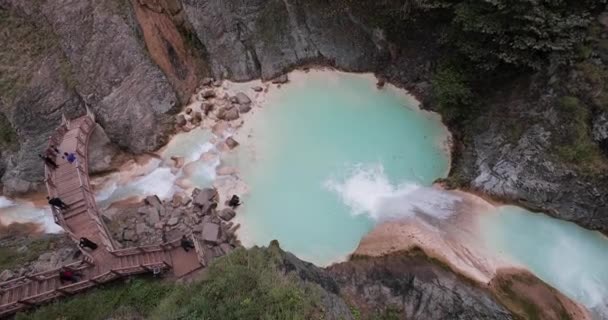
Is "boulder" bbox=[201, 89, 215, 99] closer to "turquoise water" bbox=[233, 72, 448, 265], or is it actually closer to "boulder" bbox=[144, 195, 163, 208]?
"turquoise water" bbox=[233, 72, 448, 265]

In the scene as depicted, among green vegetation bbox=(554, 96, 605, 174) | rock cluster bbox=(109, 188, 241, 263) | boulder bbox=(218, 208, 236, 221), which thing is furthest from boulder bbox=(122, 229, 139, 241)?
green vegetation bbox=(554, 96, 605, 174)

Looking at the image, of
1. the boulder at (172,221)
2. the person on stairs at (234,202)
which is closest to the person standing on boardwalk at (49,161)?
the boulder at (172,221)

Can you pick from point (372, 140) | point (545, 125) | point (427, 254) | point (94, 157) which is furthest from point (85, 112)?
point (545, 125)

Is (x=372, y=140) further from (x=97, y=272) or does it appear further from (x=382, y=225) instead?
(x=97, y=272)

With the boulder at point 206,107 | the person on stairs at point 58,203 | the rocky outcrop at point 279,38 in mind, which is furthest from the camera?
the rocky outcrop at point 279,38

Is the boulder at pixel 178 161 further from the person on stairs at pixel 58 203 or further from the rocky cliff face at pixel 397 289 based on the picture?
the rocky cliff face at pixel 397 289

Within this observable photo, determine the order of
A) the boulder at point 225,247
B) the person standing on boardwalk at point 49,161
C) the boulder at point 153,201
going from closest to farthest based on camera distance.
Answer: the boulder at point 225,247, the person standing on boardwalk at point 49,161, the boulder at point 153,201
